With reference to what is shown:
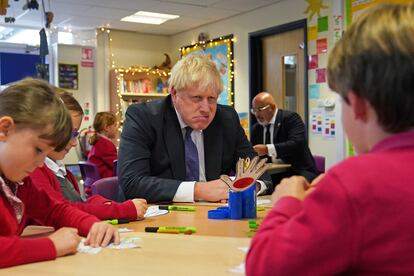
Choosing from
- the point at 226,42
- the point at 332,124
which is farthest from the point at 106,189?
the point at 226,42

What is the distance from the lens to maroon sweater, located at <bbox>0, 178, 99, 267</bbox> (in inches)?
40.1

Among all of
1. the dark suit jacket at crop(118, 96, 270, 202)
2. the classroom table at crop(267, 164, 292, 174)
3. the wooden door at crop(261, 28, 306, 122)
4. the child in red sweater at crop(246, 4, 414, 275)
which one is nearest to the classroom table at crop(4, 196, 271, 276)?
the child in red sweater at crop(246, 4, 414, 275)

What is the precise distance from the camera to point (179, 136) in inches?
82.4

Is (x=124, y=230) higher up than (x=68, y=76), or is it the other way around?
(x=68, y=76)

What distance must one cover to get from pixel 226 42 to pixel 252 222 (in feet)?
18.2

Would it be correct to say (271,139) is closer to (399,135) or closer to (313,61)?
(313,61)

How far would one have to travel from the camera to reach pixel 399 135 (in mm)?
702

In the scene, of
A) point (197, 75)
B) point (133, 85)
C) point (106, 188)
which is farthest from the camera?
point (133, 85)

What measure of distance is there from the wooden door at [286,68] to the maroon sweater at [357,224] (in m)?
5.02

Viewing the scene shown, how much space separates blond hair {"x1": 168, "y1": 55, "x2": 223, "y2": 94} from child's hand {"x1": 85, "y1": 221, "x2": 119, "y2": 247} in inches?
38.5

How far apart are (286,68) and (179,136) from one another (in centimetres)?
414

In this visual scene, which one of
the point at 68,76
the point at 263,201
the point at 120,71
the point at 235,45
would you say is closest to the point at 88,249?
the point at 263,201

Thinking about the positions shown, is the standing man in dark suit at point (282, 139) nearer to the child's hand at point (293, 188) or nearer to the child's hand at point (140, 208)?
the child's hand at point (140, 208)

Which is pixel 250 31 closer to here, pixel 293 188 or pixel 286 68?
pixel 286 68
